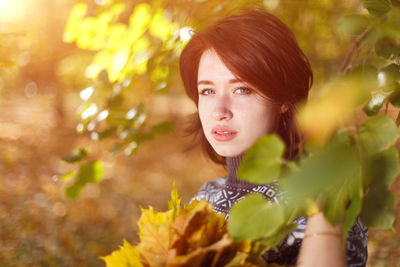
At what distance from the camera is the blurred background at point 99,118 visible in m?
1.88

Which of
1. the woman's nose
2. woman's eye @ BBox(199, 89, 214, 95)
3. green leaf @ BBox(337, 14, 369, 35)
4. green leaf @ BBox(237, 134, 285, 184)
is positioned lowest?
green leaf @ BBox(237, 134, 285, 184)

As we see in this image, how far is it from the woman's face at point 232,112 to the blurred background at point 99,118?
0.88 feet

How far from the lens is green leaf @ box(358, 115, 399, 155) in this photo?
0.80 metres

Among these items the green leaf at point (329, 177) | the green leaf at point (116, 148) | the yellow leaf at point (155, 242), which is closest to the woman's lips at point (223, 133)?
the green leaf at point (116, 148)

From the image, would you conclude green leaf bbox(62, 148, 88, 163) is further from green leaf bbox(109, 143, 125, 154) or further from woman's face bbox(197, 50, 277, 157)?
woman's face bbox(197, 50, 277, 157)

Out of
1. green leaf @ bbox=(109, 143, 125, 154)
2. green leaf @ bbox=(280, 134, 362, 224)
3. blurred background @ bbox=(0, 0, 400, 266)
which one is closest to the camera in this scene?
green leaf @ bbox=(280, 134, 362, 224)

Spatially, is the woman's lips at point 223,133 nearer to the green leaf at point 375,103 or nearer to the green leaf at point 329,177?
the green leaf at point 375,103

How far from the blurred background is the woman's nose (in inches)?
12.8

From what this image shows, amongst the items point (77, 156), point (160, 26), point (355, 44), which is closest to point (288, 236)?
point (355, 44)

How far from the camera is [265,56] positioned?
1571 millimetres

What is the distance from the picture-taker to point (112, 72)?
7.00 ft

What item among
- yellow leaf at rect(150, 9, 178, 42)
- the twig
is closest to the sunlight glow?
yellow leaf at rect(150, 9, 178, 42)

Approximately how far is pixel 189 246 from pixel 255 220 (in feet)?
0.84

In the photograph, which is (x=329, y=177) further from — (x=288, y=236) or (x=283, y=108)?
(x=283, y=108)
